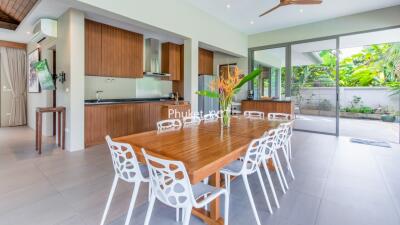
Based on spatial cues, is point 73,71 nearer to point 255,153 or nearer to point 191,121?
point 191,121

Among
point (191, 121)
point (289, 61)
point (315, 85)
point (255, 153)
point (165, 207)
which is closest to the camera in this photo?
point (255, 153)

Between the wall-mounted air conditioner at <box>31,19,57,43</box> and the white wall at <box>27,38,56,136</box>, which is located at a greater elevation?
the wall-mounted air conditioner at <box>31,19,57,43</box>

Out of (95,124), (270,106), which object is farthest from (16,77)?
(270,106)

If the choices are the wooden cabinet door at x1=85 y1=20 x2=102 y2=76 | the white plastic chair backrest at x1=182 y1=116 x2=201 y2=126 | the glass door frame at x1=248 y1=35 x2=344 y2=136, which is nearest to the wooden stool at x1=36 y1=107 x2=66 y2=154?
the wooden cabinet door at x1=85 y1=20 x2=102 y2=76

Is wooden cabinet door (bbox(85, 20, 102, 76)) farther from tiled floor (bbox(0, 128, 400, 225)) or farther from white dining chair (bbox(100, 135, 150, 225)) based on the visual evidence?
white dining chair (bbox(100, 135, 150, 225))

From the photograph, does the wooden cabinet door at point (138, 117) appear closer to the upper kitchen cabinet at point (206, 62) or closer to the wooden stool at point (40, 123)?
the wooden stool at point (40, 123)

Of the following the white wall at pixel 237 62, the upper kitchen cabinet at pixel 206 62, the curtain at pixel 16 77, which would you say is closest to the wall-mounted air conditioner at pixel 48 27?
the curtain at pixel 16 77

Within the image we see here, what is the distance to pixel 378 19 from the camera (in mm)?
5203

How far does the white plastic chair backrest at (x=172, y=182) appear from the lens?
4.08ft

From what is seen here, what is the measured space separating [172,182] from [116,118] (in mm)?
3898

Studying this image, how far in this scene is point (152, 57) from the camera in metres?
6.06

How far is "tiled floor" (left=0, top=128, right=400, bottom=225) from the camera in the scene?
1.92 m

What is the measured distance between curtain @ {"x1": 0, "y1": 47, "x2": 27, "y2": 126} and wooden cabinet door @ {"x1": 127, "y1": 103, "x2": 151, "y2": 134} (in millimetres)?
4741

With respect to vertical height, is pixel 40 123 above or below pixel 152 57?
below
